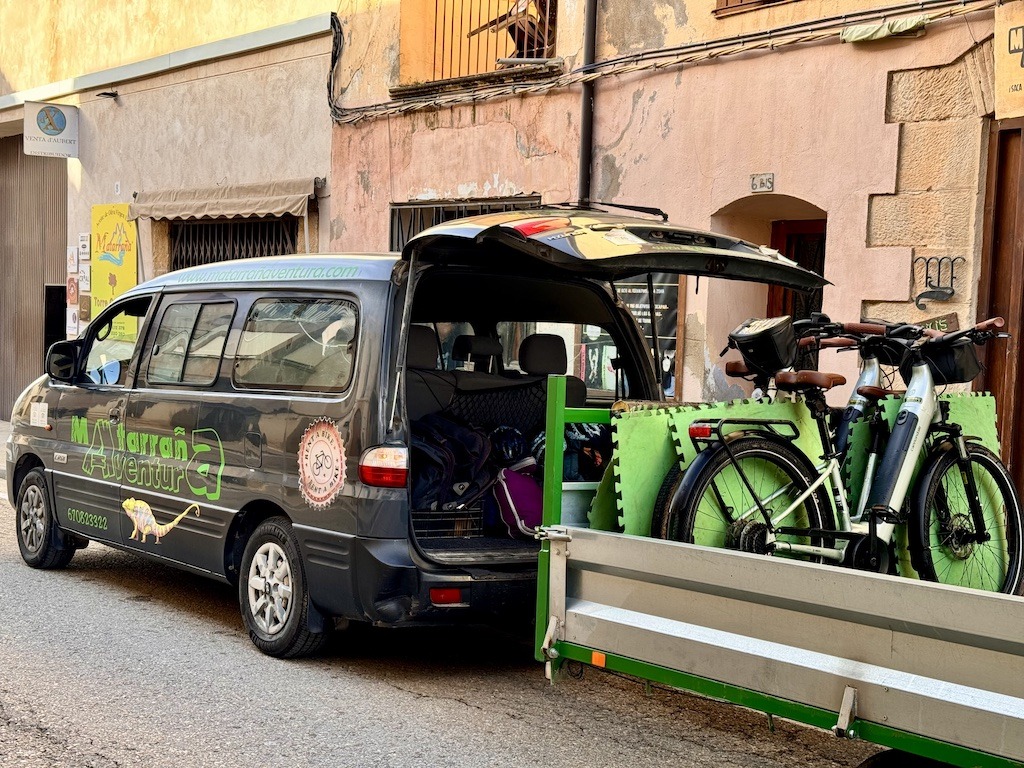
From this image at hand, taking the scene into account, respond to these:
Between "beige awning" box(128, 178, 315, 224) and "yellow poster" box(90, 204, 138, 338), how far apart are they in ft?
1.44

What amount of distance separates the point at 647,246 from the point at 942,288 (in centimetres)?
443

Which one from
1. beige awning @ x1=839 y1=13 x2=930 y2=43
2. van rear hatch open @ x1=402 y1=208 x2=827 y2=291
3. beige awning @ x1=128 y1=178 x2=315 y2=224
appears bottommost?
van rear hatch open @ x1=402 y1=208 x2=827 y2=291

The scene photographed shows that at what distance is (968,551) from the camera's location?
18.4 ft

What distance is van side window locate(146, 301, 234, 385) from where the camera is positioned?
6875 mm

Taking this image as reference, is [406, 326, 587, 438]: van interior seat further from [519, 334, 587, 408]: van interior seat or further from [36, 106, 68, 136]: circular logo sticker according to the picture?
[36, 106, 68, 136]: circular logo sticker

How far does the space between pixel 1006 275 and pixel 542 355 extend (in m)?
3.58

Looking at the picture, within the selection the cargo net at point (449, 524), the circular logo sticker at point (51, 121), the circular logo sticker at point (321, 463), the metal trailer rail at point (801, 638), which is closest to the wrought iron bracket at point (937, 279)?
the cargo net at point (449, 524)

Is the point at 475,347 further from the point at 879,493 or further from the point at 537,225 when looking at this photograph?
the point at 879,493

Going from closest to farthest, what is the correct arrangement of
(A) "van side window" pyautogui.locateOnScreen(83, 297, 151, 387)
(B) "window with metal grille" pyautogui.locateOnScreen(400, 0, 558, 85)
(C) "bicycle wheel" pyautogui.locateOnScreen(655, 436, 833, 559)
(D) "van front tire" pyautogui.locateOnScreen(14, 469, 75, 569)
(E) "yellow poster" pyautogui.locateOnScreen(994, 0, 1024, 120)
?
(C) "bicycle wheel" pyautogui.locateOnScreen(655, 436, 833, 559) < (A) "van side window" pyautogui.locateOnScreen(83, 297, 151, 387) < (D) "van front tire" pyautogui.locateOnScreen(14, 469, 75, 569) < (E) "yellow poster" pyautogui.locateOnScreen(994, 0, 1024, 120) < (B) "window with metal grille" pyautogui.locateOnScreen(400, 0, 558, 85)

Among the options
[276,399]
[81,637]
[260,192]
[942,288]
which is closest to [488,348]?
[276,399]

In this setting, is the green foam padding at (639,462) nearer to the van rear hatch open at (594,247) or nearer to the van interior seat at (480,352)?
the van rear hatch open at (594,247)

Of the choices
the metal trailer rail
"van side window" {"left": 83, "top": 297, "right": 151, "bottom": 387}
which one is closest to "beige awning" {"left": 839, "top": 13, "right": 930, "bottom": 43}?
"van side window" {"left": 83, "top": 297, "right": 151, "bottom": 387}

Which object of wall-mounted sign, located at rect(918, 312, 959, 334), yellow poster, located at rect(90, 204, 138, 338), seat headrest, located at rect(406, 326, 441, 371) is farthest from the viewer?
yellow poster, located at rect(90, 204, 138, 338)

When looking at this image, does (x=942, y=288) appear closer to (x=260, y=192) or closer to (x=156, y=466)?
(x=156, y=466)
